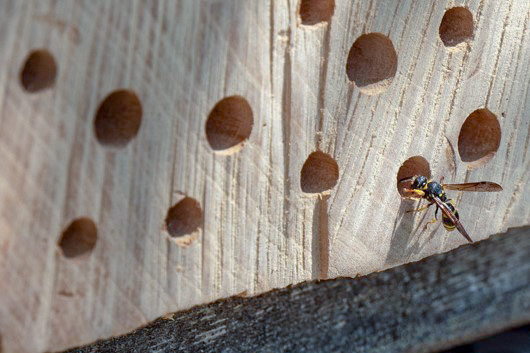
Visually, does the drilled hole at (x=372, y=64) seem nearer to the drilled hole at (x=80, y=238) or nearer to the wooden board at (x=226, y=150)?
the wooden board at (x=226, y=150)

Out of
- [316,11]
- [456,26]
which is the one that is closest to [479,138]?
[456,26]

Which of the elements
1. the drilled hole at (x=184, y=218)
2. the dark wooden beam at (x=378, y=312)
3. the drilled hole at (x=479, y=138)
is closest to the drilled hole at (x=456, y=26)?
the drilled hole at (x=479, y=138)

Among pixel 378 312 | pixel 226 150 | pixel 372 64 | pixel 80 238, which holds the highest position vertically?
pixel 372 64

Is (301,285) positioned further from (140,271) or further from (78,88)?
(78,88)

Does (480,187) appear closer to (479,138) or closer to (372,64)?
(479,138)

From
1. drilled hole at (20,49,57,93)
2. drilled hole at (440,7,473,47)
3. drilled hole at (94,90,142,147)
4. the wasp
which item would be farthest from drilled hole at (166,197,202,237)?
drilled hole at (440,7,473,47)
